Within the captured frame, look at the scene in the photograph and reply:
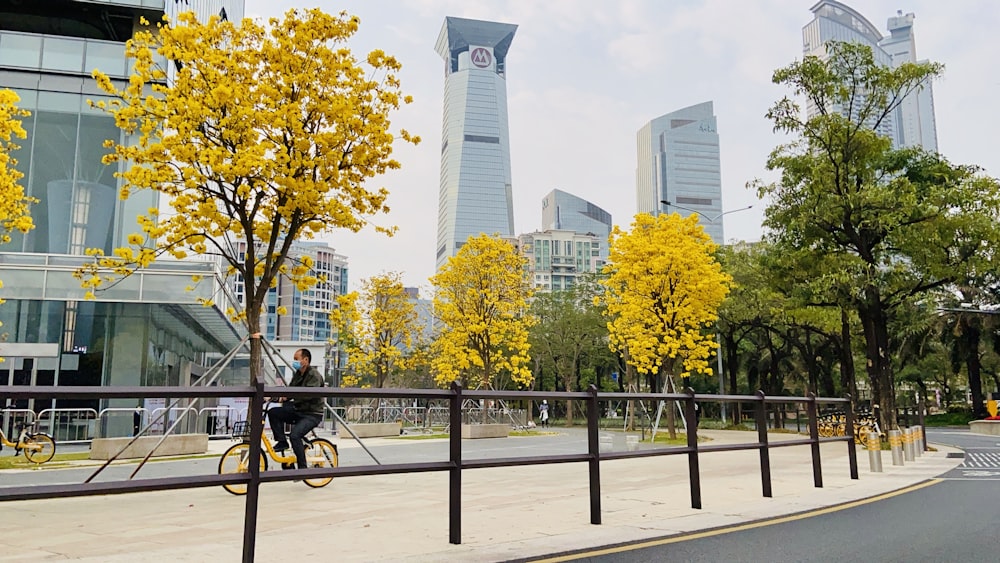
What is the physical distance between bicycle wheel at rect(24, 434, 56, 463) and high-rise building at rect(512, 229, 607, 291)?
137294 mm

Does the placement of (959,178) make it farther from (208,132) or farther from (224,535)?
(224,535)

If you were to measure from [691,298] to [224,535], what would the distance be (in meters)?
20.1

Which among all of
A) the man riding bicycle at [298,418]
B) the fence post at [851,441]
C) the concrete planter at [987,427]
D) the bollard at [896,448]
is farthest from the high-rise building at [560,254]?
the man riding bicycle at [298,418]

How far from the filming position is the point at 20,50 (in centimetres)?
2547

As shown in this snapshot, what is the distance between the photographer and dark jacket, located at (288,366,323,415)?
936 cm

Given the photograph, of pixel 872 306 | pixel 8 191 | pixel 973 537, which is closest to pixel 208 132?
pixel 8 191

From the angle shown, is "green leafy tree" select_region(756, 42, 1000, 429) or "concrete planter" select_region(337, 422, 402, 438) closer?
"green leafy tree" select_region(756, 42, 1000, 429)

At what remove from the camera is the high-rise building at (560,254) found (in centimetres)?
15488

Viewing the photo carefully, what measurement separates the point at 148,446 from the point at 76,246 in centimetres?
1189

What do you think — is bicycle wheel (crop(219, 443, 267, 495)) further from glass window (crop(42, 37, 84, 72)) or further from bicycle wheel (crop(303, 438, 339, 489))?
glass window (crop(42, 37, 84, 72))

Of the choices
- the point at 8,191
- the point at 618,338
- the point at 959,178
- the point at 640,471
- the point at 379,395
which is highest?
the point at 959,178

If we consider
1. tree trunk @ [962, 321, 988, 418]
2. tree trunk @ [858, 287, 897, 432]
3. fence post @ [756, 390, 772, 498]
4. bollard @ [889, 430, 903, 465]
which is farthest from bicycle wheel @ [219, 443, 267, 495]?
tree trunk @ [962, 321, 988, 418]

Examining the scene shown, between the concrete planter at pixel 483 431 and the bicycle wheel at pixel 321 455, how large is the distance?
1581 cm

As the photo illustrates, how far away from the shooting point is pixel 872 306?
21.4 metres
